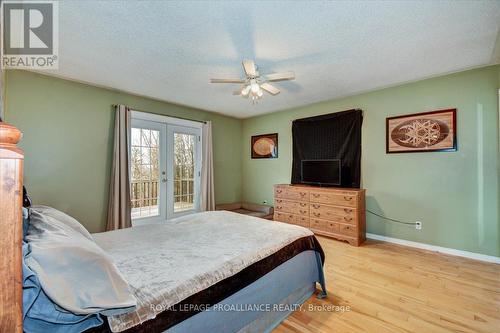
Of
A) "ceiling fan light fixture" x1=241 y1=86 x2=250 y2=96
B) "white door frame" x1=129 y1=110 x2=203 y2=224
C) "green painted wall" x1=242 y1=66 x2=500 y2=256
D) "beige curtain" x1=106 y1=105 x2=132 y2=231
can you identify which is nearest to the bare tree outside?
"white door frame" x1=129 y1=110 x2=203 y2=224

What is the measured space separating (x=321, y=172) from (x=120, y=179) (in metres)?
3.59

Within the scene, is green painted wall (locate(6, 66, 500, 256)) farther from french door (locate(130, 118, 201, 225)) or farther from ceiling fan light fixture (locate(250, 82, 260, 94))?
ceiling fan light fixture (locate(250, 82, 260, 94))

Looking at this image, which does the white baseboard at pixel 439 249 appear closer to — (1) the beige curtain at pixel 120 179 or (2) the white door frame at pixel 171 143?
(2) the white door frame at pixel 171 143

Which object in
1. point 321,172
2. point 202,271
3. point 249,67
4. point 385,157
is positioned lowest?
point 202,271

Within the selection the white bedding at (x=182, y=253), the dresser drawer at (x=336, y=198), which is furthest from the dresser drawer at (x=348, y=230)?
the white bedding at (x=182, y=253)

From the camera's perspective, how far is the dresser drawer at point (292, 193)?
161 inches

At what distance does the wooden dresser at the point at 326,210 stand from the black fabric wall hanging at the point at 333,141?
1.58ft

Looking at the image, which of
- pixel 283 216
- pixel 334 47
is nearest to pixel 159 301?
pixel 334 47

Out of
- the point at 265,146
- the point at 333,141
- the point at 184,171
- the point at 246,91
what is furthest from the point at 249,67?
the point at 265,146

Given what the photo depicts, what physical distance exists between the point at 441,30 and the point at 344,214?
258cm

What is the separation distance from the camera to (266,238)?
1.94 metres

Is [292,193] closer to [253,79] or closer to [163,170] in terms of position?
[253,79]

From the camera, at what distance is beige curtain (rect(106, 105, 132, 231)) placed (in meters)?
3.57

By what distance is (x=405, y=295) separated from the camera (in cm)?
216
